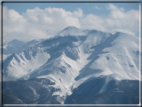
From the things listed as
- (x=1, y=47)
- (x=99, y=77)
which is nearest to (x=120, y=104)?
(x=99, y=77)

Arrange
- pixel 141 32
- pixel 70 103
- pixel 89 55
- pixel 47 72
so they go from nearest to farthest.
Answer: pixel 141 32
pixel 70 103
pixel 47 72
pixel 89 55

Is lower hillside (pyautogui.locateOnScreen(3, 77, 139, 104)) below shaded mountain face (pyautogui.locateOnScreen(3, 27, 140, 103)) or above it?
below

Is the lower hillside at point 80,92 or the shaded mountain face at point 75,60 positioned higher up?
the shaded mountain face at point 75,60

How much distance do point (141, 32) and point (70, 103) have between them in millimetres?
3844

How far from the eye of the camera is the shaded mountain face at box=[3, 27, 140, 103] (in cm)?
1083

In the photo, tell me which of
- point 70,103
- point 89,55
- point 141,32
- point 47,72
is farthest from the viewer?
point 89,55

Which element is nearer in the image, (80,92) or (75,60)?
(80,92)

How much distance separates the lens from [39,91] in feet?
35.7

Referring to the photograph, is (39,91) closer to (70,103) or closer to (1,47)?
(70,103)

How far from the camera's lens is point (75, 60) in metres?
12.3

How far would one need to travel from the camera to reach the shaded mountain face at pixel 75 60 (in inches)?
426

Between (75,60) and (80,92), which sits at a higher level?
(75,60)

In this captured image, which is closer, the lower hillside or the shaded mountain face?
the lower hillside

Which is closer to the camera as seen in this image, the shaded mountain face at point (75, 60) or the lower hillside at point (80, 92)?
the lower hillside at point (80, 92)
